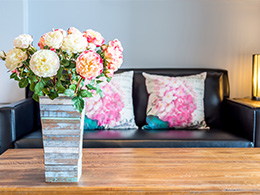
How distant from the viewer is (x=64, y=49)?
3.34 ft

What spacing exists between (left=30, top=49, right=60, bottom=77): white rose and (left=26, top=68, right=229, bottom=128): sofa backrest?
1.49 m

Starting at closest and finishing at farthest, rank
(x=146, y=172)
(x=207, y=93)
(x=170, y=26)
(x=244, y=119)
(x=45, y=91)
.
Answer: (x=45, y=91)
(x=146, y=172)
(x=244, y=119)
(x=207, y=93)
(x=170, y=26)

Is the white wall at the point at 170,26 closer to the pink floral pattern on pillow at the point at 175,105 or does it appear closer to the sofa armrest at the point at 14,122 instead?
the pink floral pattern on pillow at the point at 175,105

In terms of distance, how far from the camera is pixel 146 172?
1210 mm

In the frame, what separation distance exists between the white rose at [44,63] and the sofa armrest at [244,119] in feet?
4.66

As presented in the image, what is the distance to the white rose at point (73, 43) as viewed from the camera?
100 centimetres

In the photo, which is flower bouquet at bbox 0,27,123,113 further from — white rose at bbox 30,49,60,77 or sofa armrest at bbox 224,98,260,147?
sofa armrest at bbox 224,98,260,147

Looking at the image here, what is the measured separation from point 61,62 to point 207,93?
165 centimetres

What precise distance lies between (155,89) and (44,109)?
4.40ft

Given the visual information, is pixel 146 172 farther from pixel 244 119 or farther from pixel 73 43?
pixel 244 119

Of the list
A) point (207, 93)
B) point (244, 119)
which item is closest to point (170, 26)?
point (207, 93)

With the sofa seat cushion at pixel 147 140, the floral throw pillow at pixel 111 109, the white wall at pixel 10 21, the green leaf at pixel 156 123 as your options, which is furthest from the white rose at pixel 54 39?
the white wall at pixel 10 21

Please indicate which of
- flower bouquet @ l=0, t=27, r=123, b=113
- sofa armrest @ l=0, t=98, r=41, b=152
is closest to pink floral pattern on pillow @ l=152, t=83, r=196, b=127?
sofa armrest @ l=0, t=98, r=41, b=152

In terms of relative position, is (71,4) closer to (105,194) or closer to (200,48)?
(200,48)
